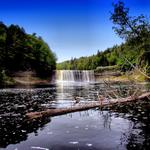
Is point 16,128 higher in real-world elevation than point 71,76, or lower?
lower

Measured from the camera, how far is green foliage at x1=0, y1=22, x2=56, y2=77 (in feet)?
362

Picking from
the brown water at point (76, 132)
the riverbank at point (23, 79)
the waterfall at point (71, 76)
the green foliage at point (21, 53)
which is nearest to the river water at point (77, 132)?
the brown water at point (76, 132)

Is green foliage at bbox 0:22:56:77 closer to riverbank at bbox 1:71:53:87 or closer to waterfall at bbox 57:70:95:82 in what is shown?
riverbank at bbox 1:71:53:87

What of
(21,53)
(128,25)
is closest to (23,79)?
(21,53)

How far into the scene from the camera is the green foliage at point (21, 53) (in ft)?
362

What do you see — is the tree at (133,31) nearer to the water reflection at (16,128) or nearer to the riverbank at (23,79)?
the water reflection at (16,128)

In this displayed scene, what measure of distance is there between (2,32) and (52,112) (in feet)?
320

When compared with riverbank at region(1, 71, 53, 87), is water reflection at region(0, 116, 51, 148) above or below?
below

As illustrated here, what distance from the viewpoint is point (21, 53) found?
388 feet

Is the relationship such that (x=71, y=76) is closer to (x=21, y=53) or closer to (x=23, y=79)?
(x=21, y=53)

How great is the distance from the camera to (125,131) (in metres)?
18.1

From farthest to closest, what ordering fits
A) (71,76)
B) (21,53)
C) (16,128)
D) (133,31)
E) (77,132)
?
(71,76), (21,53), (133,31), (16,128), (77,132)

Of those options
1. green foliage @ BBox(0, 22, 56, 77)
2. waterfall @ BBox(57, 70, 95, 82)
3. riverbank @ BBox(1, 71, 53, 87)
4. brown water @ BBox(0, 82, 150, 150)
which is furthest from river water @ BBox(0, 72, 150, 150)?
waterfall @ BBox(57, 70, 95, 82)

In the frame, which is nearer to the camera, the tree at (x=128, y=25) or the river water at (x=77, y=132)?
the river water at (x=77, y=132)
